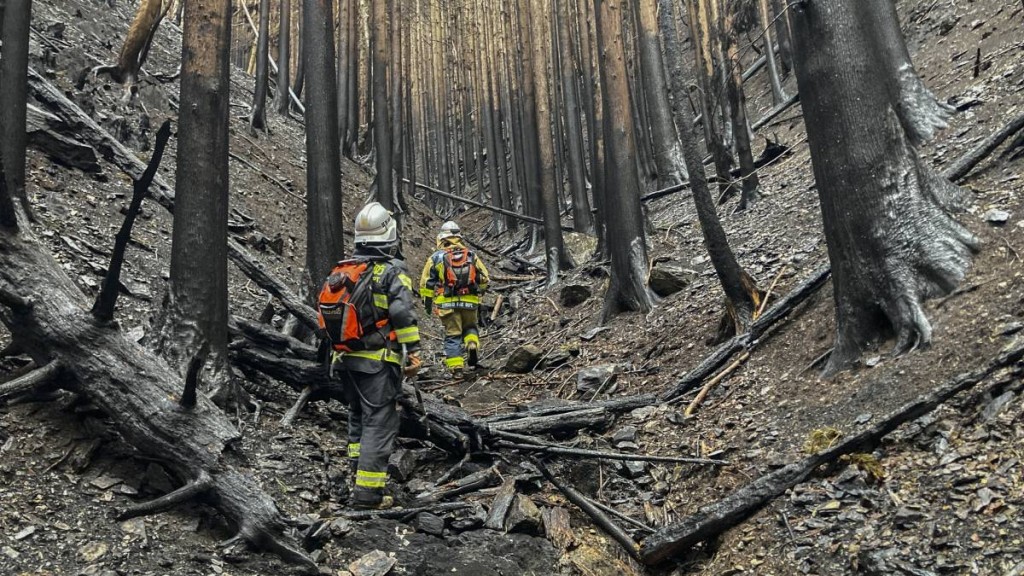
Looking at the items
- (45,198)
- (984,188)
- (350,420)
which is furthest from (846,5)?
(45,198)

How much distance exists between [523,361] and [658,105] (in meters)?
8.03

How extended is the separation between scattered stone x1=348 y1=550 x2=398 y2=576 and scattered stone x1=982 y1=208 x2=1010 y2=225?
4.46 m

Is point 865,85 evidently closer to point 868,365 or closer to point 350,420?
point 868,365

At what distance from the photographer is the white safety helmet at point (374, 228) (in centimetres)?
472

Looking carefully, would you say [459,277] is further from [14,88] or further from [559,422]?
[14,88]

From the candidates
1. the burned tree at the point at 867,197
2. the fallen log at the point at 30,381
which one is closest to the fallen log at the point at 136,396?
the fallen log at the point at 30,381

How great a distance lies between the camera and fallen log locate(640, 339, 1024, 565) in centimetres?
393

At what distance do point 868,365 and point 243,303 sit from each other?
230 inches

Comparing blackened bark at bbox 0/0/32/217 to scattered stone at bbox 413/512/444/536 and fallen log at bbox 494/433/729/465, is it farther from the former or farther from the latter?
fallen log at bbox 494/433/729/465

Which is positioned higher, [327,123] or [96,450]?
[327,123]

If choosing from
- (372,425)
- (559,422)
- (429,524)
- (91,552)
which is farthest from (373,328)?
(559,422)

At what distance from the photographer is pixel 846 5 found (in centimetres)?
508

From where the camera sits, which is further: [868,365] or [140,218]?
[140,218]

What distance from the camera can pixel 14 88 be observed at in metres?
5.41
